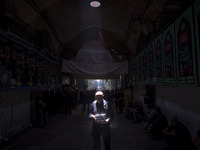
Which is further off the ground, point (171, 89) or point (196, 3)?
point (196, 3)

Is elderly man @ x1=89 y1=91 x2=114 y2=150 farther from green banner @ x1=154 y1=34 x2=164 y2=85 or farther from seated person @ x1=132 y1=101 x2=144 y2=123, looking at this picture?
seated person @ x1=132 y1=101 x2=144 y2=123

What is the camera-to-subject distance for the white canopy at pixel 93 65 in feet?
37.9

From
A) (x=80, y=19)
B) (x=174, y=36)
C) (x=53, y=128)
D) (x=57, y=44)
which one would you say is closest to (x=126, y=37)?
(x=80, y=19)

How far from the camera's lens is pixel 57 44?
39.4 feet

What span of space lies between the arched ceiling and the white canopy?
138cm

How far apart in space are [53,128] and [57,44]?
635cm

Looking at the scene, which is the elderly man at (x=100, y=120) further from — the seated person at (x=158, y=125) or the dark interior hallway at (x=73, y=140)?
the seated person at (x=158, y=125)

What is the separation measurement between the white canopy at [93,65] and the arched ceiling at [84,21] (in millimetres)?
1378

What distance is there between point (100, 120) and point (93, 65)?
792 centimetres

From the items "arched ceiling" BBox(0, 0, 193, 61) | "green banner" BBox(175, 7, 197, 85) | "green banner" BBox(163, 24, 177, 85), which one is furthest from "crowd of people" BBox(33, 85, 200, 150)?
"arched ceiling" BBox(0, 0, 193, 61)

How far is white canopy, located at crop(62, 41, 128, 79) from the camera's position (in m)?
11.6

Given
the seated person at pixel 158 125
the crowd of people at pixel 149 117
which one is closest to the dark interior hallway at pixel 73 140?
the seated person at pixel 158 125

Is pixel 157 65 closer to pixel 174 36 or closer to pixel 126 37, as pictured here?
pixel 174 36

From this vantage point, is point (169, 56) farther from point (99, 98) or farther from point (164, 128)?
point (99, 98)
